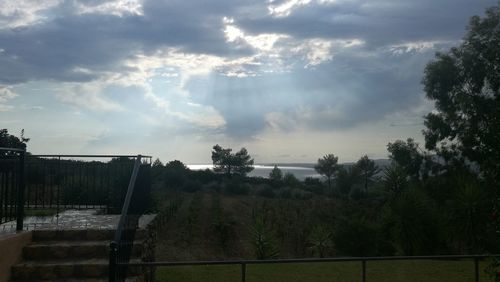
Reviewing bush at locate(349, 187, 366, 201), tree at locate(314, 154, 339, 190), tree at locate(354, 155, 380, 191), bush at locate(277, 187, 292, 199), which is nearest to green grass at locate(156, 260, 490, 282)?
bush at locate(349, 187, 366, 201)

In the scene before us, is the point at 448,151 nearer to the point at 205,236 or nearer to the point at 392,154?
the point at 392,154

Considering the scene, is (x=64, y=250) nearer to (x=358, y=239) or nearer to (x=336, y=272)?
(x=336, y=272)

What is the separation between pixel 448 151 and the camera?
25.5m

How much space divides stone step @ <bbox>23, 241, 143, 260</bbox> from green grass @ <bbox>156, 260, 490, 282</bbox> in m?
3.28

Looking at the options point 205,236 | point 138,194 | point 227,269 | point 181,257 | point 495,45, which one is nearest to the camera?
point 138,194

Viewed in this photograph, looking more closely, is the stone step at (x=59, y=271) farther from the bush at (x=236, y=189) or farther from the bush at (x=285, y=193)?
the bush at (x=236, y=189)

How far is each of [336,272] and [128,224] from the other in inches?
243

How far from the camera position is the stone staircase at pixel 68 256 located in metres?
6.49

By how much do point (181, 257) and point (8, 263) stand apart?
12.4 m

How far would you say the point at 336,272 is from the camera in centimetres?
1106

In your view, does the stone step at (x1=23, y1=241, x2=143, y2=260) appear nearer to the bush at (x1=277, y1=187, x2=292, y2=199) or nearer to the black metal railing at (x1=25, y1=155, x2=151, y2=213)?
the black metal railing at (x1=25, y1=155, x2=151, y2=213)

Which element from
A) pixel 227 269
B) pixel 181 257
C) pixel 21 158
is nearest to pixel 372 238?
pixel 181 257

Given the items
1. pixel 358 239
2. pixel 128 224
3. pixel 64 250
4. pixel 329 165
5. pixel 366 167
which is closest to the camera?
pixel 128 224

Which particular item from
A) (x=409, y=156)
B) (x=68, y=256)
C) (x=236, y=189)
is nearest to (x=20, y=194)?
(x=68, y=256)
